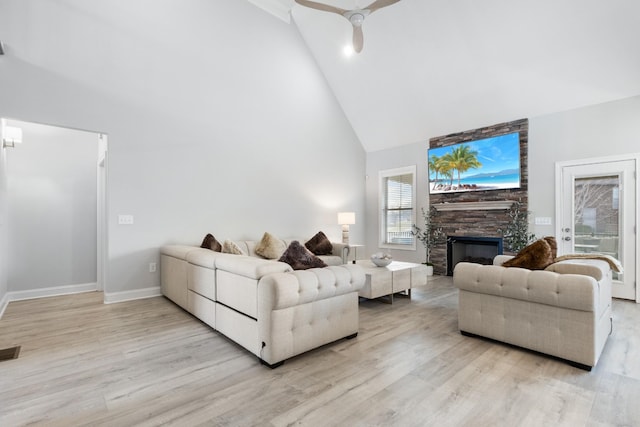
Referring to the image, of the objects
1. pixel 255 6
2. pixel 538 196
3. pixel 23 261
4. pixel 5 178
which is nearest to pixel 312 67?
pixel 255 6

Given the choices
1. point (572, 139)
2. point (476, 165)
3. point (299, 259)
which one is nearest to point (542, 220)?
point (572, 139)

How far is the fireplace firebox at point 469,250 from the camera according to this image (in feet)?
19.5

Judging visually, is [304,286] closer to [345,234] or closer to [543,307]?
[543,307]

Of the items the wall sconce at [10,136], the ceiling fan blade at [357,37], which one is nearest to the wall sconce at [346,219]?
the ceiling fan blade at [357,37]

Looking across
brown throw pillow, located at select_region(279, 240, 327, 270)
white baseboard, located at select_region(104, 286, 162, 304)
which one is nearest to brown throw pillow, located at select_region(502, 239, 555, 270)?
brown throw pillow, located at select_region(279, 240, 327, 270)

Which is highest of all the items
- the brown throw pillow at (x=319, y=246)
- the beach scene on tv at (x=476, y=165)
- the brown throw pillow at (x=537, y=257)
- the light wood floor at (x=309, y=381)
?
the beach scene on tv at (x=476, y=165)

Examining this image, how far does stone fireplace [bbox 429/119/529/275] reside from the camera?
17.4 ft

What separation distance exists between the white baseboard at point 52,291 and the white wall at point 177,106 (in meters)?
1.06

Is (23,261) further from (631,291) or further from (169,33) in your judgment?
(631,291)

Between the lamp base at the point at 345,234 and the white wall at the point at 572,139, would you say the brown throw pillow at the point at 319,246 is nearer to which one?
the lamp base at the point at 345,234

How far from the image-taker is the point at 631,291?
4.36m

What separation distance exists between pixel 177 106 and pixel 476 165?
209 inches

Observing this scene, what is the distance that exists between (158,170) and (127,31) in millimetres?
1903

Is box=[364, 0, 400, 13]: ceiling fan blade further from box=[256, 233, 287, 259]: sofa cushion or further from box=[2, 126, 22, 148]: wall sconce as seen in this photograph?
box=[2, 126, 22, 148]: wall sconce
